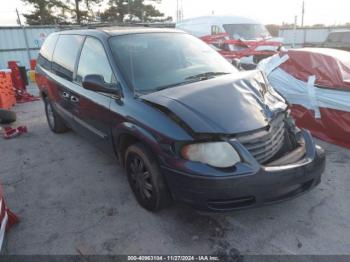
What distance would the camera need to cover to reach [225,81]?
9.71ft

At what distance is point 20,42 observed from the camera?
14.2 m

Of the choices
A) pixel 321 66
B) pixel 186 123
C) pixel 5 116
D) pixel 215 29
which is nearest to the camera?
pixel 5 116

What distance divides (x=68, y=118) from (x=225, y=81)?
8.19 feet

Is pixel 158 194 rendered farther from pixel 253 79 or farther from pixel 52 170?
pixel 52 170

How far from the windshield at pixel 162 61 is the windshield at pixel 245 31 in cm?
831

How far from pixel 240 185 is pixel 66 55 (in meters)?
3.20

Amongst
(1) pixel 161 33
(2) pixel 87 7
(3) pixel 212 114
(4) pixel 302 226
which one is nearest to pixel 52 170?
(1) pixel 161 33

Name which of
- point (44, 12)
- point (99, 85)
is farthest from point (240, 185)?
point (44, 12)

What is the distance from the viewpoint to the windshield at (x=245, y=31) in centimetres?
1135

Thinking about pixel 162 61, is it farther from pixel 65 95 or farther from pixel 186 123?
pixel 65 95

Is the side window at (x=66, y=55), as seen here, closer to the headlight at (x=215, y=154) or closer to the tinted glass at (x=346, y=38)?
the headlight at (x=215, y=154)

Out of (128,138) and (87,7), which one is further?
(87,7)

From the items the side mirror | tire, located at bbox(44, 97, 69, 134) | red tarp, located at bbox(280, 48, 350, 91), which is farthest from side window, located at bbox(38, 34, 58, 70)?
red tarp, located at bbox(280, 48, 350, 91)

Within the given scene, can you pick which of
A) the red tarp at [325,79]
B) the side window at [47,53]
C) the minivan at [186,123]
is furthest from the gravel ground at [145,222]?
the side window at [47,53]
